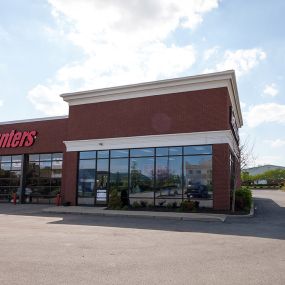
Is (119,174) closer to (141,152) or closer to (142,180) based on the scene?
(142,180)

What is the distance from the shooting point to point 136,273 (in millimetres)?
7672

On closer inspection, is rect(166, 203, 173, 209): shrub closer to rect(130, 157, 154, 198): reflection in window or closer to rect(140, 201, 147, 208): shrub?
rect(130, 157, 154, 198): reflection in window

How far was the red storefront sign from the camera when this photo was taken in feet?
98.8

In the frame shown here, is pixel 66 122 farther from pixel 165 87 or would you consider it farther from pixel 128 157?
pixel 165 87

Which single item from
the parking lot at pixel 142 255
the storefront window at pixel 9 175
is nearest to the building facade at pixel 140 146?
the storefront window at pixel 9 175

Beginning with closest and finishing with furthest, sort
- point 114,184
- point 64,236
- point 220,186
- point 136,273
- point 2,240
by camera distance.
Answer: point 136,273 < point 2,240 < point 64,236 < point 220,186 < point 114,184

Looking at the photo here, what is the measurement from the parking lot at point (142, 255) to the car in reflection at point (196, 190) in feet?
23.2

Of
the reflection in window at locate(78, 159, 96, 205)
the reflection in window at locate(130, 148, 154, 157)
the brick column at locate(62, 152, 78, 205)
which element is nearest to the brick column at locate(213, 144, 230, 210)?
the reflection in window at locate(130, 148, 154, 157)

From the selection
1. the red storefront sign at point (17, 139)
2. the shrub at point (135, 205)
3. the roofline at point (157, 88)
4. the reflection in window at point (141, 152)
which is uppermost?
the roofline at point (157, 88)


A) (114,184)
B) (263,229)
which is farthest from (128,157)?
(263,229)

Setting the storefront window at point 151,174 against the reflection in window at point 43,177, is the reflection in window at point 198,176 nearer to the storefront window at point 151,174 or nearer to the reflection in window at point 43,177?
the storefront window at point 151,174

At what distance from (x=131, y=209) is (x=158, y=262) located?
14237 millimetres

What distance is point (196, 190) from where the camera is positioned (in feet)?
74.1

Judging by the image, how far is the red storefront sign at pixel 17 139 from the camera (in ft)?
98.8
